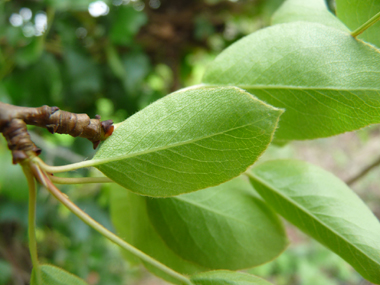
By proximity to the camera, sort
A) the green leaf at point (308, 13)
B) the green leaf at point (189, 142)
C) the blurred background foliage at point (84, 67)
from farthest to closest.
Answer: the blurred background foliage at point (84, 67), the green leaf at point (308, 13), the green leaf at point (189, 142)

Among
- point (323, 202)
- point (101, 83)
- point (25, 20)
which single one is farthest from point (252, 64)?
point (25, 20)

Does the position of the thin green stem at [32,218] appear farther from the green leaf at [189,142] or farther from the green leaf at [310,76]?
the green leaf at [310,76]

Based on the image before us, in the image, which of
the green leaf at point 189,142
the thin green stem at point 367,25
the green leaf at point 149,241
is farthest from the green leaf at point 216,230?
the thin green stem at point 367,25

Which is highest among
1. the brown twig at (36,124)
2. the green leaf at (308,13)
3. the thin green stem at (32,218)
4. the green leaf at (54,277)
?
the green leaf at (308,13)

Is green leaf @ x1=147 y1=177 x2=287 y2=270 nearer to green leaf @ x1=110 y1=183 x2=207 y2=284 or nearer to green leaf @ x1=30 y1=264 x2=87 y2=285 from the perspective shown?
green leaf @ x1=110 y1=183 x2=207 y2=284

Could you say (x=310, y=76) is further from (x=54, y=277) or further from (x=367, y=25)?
(x=54, y=277)
